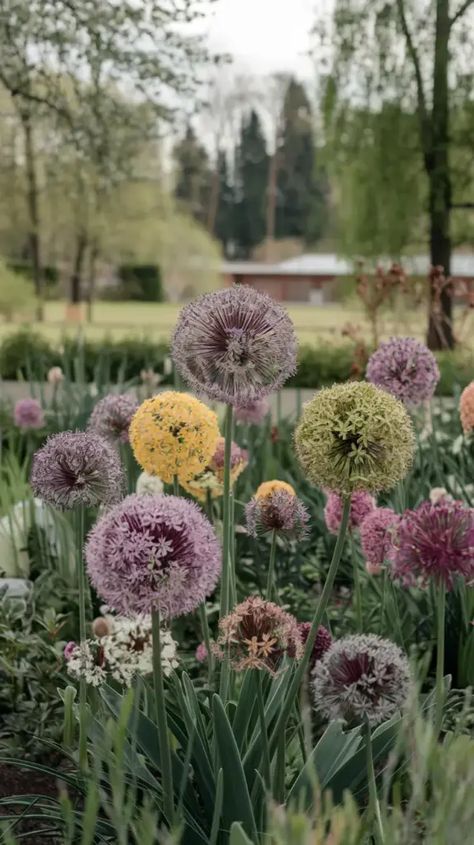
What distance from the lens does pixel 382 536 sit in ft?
8.34

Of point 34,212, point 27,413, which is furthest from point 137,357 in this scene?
point 34,212

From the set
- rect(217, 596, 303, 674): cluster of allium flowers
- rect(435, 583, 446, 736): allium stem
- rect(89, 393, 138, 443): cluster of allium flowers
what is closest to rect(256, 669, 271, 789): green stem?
rect(217, 596, 303, 674): cluster of allium flowers

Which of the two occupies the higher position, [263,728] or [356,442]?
[356,442]

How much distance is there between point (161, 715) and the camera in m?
1.63

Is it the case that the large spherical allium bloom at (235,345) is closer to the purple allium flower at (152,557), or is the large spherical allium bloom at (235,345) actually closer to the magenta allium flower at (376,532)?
the purple allium flower at (152,557)

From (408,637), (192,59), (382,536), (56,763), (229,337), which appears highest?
(192,59)

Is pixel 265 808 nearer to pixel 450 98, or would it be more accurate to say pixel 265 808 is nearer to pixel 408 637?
pixel 408 637

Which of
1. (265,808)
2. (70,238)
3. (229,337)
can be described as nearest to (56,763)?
(265,808)

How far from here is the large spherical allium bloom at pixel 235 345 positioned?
1.88 meters

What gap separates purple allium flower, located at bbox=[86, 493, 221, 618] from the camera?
1.51 m

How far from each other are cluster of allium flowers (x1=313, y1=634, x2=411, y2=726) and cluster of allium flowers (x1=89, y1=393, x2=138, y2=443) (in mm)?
1651

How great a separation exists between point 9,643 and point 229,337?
64.4 inches

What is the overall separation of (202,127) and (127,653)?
33.7 metres

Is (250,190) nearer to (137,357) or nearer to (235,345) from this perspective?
(137,357)
